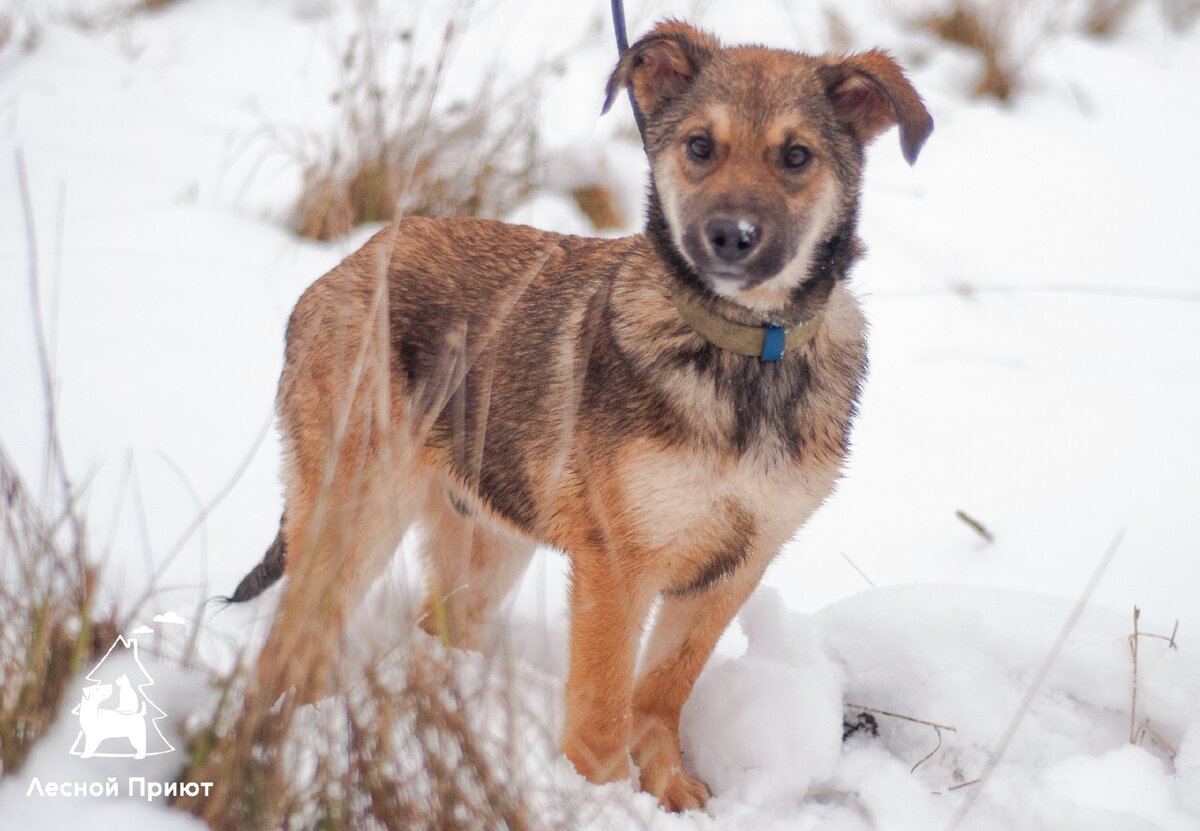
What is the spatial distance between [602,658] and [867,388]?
2.70 metres

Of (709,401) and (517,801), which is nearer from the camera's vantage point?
(517,801)

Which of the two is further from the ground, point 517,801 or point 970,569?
point 517,801

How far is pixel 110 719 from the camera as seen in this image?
2.06 meters

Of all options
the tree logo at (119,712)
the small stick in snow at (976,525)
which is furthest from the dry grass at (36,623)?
the small stick in snow at (976,525)

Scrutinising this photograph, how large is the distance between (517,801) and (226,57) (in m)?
6.23

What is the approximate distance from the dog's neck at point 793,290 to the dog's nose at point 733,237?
0.89 ft

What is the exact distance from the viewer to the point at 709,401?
2.69 metres

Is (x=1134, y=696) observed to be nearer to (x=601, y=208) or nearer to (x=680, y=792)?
(x=680, y=792)

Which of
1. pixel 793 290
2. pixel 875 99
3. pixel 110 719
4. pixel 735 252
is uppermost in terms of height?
pixel 875 99

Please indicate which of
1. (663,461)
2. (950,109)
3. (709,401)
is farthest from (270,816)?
(950,109)

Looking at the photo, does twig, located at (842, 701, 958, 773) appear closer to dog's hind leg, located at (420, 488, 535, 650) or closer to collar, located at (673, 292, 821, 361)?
collar, located at (673, 292, 821, 361)

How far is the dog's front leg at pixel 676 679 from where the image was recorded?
9.21ft

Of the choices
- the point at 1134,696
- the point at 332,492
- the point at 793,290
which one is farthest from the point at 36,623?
the point at 1134,696

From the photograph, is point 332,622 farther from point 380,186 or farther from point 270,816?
point 380,186
